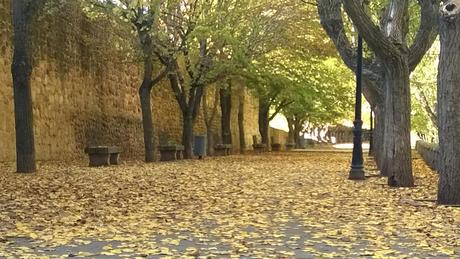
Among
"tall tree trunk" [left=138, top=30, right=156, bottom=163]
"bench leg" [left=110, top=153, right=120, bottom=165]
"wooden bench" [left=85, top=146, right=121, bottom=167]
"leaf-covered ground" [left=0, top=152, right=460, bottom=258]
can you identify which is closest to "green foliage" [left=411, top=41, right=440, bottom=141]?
"tall tree trunk" [left=138, top=30, right=156, bottom=163]

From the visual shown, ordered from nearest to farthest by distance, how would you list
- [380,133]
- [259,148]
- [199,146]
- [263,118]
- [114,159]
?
[380,133] < [114,159] < [199,146] < [259,148] < [263,118]

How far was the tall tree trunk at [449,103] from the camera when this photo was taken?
28.1ft

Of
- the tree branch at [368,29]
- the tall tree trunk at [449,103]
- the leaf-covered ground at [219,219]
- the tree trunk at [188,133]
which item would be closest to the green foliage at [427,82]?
the tree trunk at [188,133]

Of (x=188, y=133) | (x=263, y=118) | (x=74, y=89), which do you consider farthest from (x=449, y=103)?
(x=263, y=118)

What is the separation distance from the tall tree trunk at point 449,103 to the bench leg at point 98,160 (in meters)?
11.0

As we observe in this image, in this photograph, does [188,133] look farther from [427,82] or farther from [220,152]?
[427,82]

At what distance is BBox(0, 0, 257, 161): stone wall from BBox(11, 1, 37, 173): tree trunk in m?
3.27

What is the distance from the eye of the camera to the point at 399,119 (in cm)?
1153

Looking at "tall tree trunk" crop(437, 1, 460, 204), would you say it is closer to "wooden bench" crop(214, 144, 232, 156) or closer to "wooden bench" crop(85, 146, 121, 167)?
"wooden bench" crop(85, 146, 121, 167)

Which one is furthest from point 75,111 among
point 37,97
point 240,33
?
point 240,33

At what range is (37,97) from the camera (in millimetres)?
19156

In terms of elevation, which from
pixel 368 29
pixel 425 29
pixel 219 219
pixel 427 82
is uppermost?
pixel 427 82

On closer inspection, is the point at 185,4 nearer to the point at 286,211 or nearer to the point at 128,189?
the point at 128,189

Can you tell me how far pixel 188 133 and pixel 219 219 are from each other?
1597 cm
